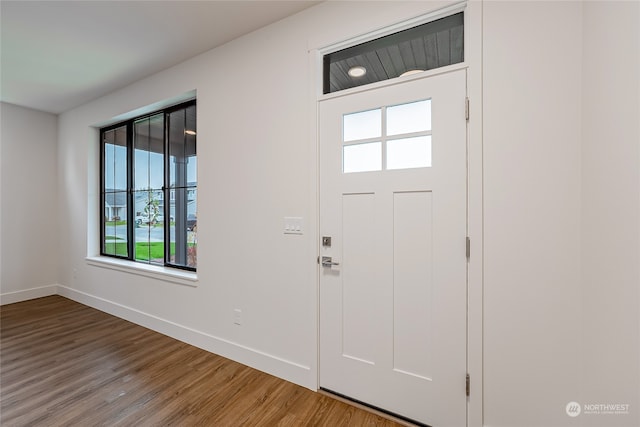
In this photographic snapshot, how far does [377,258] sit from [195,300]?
6.17ft

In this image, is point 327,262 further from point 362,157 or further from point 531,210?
point 531,210

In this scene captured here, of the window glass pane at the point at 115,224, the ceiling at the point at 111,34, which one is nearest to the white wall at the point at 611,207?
the ceiling at the point at 111,34

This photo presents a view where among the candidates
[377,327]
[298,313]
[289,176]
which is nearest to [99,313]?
[298,313]

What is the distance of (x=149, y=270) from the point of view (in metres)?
3.01

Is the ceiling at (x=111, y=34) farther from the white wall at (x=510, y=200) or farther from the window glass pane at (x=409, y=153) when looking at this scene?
the window glass pane at (x=409, y=153)

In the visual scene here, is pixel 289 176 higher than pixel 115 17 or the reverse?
the reverse

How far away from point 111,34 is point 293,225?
7.23 ft

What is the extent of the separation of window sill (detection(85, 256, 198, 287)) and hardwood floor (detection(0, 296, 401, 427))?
0.60m

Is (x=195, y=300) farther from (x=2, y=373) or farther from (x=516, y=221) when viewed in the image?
(x=516, y=221)

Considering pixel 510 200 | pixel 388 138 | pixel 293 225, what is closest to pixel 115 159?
pixel 293 225

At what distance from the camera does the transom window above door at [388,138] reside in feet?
5.37

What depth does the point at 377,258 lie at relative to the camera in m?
1.76

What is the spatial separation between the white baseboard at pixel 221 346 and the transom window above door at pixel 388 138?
152cm

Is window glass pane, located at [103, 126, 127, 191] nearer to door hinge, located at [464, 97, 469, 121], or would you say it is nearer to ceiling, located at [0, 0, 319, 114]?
ceiling, located at [0, 0, 319, 114]
